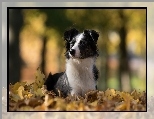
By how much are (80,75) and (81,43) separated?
0.33m

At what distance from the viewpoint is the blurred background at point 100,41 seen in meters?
5.24

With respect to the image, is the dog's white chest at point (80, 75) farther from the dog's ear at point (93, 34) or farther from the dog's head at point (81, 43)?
the dog's ear at point (93, 34)

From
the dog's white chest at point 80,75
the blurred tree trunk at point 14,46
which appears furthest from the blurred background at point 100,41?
the dog's white chest at point 80,75

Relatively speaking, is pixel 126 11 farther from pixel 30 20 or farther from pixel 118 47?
pixel 30 20

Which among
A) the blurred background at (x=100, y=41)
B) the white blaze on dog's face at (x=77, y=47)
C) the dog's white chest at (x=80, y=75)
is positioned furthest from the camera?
the blurred background at (x=100, y=41)

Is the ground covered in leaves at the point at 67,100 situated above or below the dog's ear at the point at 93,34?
below

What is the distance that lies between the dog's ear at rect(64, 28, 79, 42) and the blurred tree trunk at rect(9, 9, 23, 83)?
1.57ft

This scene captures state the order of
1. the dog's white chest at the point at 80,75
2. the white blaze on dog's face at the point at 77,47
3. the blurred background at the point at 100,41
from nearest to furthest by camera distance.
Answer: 1. the white blaze on dog's face at the point at 77,47
2. the dog's white chest at the point at 80,75
3. the blurred background at the point at 100,41

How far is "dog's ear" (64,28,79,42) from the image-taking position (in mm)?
5102

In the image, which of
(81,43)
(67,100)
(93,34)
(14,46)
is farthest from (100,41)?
(14,46)

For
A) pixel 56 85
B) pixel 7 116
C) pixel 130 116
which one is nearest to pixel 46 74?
pixel 56 85

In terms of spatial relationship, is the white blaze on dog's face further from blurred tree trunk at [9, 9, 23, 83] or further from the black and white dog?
blurred tree trunk at [9, 9, 23, 83]

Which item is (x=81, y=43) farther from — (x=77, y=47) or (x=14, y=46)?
(x=14, y=46)

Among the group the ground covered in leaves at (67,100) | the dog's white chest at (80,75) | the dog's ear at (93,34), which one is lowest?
the ground covered in leaves at (67,100)
